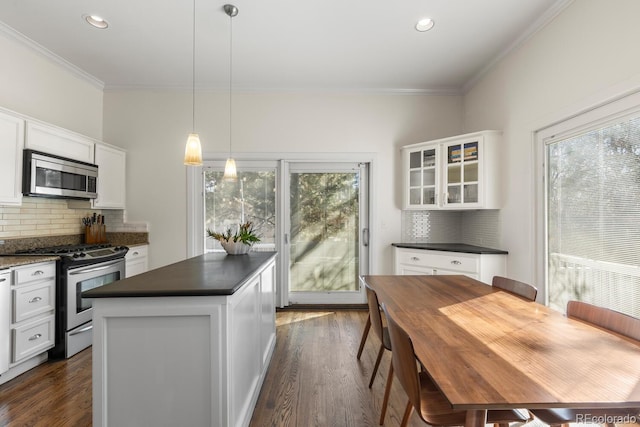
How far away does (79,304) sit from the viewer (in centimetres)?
289

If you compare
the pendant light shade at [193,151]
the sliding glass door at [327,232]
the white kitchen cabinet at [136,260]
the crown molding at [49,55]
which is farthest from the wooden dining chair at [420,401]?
the crown molding at [49,55]

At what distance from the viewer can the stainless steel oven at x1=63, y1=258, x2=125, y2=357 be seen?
278cm

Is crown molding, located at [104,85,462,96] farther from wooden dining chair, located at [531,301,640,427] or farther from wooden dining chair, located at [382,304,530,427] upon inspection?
wooden dining chair, located at [382,304,530,427]

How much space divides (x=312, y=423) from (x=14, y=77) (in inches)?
154

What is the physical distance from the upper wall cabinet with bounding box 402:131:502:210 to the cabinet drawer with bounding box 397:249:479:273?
555 millimetres

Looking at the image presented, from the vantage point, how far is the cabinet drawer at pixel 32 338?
7.88 ft

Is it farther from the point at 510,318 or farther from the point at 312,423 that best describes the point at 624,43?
the point at 312,423

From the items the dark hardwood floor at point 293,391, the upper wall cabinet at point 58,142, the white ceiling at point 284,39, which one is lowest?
the dark hardwood floor at point 293,391

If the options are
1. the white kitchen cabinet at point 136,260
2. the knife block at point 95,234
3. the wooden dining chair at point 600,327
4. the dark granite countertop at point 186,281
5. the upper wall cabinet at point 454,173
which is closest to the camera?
the wooden dining chair at point 600,327

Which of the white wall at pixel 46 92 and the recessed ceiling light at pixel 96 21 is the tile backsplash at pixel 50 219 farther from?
the recessed ceiling light at pixel 96 21

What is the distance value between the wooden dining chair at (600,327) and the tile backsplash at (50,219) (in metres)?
4.09

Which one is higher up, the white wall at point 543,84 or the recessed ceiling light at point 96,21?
the recessed ceiling light at point 96,21

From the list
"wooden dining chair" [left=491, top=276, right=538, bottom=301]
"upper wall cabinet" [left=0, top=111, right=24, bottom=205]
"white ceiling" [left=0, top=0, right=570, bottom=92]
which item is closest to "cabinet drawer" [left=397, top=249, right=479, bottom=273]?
"wooden dining chair" [left=491, top=276, right=538, bottom=301]

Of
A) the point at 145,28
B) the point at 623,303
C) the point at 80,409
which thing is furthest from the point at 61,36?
the point at 623,303
